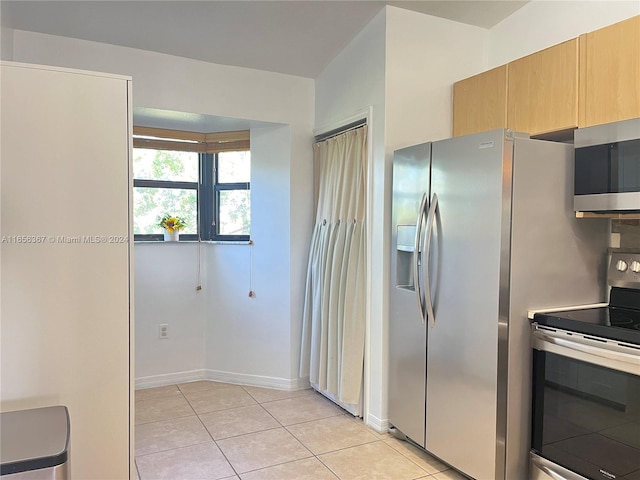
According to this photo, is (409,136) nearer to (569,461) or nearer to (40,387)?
(569,461)

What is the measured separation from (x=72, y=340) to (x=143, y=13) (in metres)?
2.02

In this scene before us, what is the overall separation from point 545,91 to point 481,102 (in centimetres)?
44

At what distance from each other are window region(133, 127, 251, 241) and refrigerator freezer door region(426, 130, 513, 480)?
1.99 metres

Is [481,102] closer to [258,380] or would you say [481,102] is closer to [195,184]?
[195,184]

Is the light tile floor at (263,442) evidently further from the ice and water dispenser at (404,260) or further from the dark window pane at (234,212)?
the dark window pane at (234,212)

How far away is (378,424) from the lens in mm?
2904

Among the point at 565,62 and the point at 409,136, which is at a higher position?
the point at 565,62

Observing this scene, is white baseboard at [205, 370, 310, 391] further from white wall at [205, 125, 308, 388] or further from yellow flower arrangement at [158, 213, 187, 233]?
yellow flower arrangement at [158, 213, 187, 233]

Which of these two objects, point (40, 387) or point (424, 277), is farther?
point (424, 277)

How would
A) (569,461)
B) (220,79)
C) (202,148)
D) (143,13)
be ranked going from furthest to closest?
(202,148)
(220,79)
(143,13)
(569,461)

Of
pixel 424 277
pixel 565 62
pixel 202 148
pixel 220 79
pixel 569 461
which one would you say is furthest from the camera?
pixel 202 148

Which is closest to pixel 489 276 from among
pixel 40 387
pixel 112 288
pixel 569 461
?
pixel 569 461

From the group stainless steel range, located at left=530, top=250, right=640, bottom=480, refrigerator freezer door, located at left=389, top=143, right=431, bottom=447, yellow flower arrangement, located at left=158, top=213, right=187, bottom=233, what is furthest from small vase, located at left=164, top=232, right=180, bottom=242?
stainless steel range, located at left=530, top=250, right=640, bottom=480

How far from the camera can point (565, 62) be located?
2303mm
